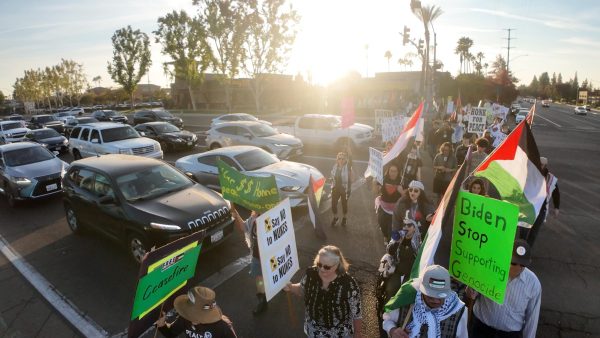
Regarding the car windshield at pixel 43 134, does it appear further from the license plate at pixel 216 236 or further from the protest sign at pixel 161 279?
the protest sign at pixel 161 279

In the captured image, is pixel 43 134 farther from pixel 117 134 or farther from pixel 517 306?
pixel 517 306

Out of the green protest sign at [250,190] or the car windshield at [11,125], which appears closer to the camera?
the green protest sign at [250,190]

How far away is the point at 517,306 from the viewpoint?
3.22m

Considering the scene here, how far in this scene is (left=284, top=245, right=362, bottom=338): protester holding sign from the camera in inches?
125

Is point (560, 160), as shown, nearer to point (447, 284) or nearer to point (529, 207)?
point (529, 207)

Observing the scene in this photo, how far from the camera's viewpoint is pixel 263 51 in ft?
122

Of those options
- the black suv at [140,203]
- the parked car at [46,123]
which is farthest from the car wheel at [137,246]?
the parked car at [46,123]

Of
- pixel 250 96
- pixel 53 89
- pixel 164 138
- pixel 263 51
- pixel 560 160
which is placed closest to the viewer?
pixel 560 160

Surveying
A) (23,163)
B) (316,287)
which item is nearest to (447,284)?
(316,287)

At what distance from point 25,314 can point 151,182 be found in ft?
9.23

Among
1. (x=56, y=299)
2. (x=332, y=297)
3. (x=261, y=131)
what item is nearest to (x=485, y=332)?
(x=332, y=297)

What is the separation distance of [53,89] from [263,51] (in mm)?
69385

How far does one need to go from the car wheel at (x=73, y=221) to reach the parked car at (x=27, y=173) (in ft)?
10.2

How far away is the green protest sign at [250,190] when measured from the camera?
16.7ft
